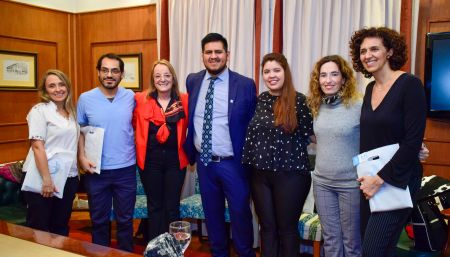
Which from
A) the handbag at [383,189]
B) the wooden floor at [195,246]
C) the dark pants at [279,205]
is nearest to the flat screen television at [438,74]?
the dark pants at [279,205]

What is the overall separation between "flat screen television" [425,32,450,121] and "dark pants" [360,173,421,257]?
50.9 inches

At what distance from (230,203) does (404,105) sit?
4.38ft

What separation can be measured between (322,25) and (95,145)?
80.1 inches

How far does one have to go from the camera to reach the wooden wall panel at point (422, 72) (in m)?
3.05

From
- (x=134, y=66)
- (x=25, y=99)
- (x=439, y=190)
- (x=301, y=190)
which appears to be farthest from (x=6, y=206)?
(x=439, y=190)

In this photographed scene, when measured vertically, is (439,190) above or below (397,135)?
below

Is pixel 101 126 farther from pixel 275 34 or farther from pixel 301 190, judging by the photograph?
pixel 275 34

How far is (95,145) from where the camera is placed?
2.72 m

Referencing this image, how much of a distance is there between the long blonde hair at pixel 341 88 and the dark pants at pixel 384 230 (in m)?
0.57

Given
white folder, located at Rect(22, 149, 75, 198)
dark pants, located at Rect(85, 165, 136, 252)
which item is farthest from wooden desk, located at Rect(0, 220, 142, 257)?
dark pants, located at Rect(85, 165, 136, 252)

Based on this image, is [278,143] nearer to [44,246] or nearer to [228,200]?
[228,200]

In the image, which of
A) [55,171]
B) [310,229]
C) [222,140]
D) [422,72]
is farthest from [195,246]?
[422,72]

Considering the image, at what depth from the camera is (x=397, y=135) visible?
1.86m

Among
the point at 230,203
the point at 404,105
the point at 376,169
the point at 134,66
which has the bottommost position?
the point at 230,203
